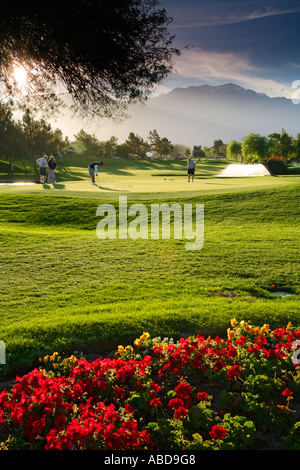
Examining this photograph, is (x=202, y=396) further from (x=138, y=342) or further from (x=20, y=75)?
(x=20, y=75)

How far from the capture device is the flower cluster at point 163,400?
353cm

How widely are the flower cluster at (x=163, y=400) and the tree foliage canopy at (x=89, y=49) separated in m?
4.89

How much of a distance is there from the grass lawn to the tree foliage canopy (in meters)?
4.17

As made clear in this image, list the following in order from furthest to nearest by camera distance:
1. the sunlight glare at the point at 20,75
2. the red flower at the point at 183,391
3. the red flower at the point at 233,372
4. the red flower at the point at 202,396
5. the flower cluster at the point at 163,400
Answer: the sunlight glare at the point at 20,75, the red flower at the point at 233,372, the red flower at the point at 202,396, the red flower at the point at 183,391, the flower cluster at the point at 163,400

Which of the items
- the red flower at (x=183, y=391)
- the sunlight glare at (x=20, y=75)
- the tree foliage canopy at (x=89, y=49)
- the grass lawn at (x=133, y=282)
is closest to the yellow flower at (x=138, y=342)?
the grass lawn at (x=133, y=282)

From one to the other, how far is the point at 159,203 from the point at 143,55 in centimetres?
1120

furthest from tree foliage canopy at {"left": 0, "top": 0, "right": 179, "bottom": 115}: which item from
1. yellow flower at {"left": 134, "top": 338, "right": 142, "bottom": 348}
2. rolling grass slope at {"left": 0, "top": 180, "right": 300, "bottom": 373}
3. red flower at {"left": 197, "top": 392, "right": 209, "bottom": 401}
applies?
red flower at {"left": 197, "top": 392, "right": 209, "bottom": 401}

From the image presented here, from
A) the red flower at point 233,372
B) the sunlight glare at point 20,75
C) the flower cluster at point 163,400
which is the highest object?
the sunlight glare at point 20,75

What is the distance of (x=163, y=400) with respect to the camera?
176 inches

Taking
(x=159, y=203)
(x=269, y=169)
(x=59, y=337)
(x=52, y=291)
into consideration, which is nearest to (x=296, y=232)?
(x=159, y=203)

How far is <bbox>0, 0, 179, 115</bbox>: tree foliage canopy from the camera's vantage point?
5.34 metres

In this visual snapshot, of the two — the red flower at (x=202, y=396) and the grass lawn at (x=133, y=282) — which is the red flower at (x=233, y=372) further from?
the grass lawn at (x=133, y=282)

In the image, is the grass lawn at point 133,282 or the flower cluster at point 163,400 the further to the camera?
the grass lawn at point 133,282

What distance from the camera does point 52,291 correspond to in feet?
26.5
